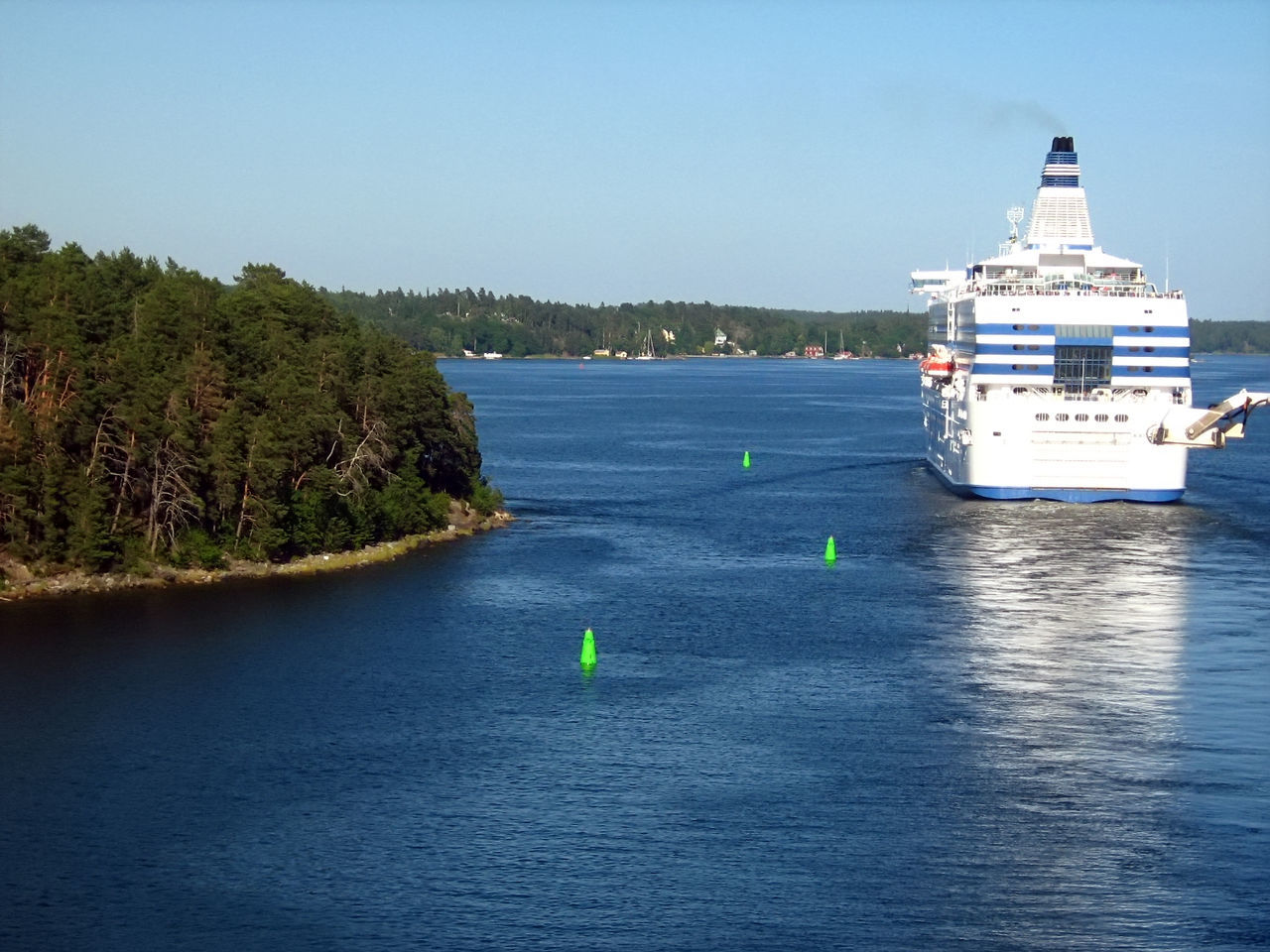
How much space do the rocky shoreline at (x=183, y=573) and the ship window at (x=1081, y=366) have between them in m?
24.8

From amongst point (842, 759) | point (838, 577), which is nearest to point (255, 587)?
point (838, 577)

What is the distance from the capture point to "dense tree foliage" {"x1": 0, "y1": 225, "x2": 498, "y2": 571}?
43.6 metres

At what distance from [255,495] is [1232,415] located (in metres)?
34.9

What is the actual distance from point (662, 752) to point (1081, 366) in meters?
35.0

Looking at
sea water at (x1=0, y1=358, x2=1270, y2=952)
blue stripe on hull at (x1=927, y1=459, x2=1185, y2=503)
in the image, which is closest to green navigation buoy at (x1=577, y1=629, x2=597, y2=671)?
sea water at (x1=0, y1=358, x2=1270, y2=952)

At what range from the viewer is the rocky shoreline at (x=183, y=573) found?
42625mm

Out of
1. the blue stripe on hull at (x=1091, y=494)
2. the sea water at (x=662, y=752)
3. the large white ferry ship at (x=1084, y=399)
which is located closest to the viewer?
the sea water at (x=662, y=752)

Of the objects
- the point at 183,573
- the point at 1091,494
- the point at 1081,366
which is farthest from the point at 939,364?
the point at 183,573

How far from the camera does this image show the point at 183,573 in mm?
45156

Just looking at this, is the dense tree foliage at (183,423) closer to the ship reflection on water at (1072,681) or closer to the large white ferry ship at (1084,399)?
the ship reflection on water at (1072,681)

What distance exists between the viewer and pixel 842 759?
2869cm

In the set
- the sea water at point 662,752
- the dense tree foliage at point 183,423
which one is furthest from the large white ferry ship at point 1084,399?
the dense tree foliage at point 183,423

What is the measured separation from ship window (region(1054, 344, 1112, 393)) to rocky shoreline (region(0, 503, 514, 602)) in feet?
81.5

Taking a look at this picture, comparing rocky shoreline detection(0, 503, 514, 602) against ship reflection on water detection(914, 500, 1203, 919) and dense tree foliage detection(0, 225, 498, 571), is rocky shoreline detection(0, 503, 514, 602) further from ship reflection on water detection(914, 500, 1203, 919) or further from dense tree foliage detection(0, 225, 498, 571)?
ship reflection on water detection(914, 500, 1203, 919)
